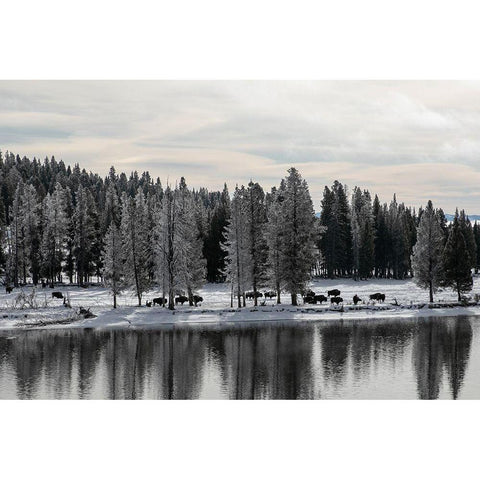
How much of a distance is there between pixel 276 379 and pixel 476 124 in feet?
73.7

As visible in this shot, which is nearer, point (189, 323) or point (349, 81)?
point (349, 81)

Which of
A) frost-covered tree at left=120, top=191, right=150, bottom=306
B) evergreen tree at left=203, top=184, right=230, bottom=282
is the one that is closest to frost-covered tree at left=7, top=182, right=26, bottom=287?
frost-covered tree at left=120, top=191, right=150, bottom=306

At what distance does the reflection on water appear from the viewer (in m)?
29.3

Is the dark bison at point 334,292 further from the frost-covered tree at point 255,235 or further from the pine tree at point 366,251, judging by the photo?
the pine tree at point 366,251

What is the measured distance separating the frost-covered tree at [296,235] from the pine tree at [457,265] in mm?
14704

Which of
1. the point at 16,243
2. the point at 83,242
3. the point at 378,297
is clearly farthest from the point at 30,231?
the point at 378,297

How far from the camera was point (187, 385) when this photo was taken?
30469mm

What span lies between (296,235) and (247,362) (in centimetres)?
2877

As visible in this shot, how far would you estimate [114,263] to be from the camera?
201ft

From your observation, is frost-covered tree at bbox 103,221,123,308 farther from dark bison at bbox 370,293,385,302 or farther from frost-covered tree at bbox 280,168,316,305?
dark bison at bbox 370,293,385,302

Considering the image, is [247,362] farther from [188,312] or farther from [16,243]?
[16,243]

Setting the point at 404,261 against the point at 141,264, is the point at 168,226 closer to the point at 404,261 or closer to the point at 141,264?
the point at 141,264

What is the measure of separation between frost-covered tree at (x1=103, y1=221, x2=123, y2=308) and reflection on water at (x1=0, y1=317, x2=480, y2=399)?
41.0 ft

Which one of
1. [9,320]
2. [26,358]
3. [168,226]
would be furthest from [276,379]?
[168,226]
